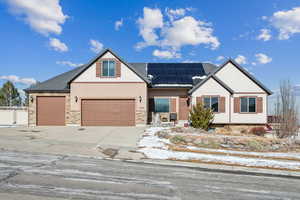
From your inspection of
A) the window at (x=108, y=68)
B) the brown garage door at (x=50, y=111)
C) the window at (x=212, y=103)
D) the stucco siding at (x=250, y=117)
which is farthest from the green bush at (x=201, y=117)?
the brown garage door at (x=50, y=111)

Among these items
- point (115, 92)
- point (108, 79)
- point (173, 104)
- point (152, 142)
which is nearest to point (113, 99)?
point (115, 92)

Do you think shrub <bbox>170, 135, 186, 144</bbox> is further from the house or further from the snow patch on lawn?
the house

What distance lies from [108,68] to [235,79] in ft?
39.1

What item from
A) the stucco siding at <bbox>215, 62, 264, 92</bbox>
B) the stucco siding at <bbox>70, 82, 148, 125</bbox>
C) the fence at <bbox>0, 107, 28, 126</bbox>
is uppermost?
the stucco siding at <bbox>215, 62, 264, 92</bbox>

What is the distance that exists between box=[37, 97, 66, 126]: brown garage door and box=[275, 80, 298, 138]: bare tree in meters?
18.3

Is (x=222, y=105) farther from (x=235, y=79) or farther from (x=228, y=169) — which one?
(x=228, y=169)

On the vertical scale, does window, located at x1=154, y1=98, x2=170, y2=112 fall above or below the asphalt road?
above

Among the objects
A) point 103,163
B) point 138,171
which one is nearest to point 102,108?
point 103,163

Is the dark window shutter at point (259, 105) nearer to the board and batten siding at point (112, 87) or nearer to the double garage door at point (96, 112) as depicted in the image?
the board and batten siding at point (112, 87)

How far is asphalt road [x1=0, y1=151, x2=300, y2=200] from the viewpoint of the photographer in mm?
4488

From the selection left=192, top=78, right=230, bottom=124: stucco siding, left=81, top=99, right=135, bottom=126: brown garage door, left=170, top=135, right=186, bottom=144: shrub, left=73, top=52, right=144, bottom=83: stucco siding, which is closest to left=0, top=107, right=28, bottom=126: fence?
left=81, top=99, right=135, bottom=126: brown garage door

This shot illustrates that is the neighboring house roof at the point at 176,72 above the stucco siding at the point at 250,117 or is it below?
above

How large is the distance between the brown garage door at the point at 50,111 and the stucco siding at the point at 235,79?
1489 cm

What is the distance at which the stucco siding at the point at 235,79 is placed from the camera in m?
18.3
